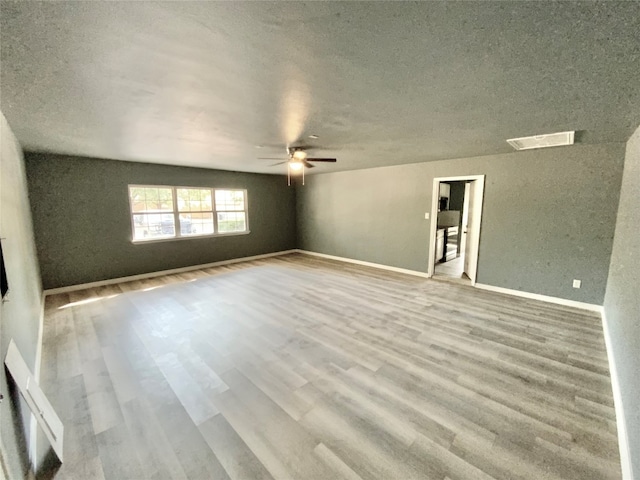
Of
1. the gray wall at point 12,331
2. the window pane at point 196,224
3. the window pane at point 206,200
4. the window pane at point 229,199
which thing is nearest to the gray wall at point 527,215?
the window pane at point 229,199

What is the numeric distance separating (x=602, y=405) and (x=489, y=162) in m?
3.73

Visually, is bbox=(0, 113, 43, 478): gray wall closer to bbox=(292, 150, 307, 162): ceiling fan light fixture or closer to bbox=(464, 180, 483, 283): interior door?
bbox=(292, 150, 307, 162): ceiling fan light fixture

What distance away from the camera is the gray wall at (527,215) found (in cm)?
360

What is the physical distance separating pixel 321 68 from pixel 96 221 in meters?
5.33

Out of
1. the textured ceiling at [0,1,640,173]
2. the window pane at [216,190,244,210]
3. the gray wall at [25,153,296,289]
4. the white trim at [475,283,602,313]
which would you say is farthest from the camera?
the window pane at [216,190,244,210]

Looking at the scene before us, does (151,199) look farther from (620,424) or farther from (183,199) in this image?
(620,424)

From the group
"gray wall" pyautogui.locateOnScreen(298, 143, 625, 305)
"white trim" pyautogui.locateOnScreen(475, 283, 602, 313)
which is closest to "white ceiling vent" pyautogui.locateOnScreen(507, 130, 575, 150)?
"gray wall" pyautogui.locateOnScreen(298, 143, 625, 305)

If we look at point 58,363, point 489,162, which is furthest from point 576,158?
point 58,363

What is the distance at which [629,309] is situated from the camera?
2.07 meters

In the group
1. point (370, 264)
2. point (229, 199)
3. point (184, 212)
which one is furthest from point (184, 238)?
point (370, 264)

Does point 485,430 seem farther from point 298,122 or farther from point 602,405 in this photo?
point 298,122

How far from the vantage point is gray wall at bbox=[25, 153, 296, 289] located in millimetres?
4328

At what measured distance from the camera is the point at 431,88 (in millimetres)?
1907

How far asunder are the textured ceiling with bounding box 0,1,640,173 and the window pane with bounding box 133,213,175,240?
8.00 feet
